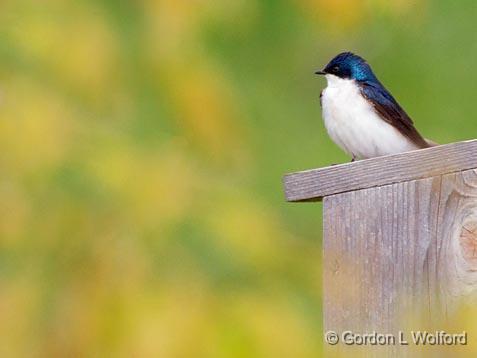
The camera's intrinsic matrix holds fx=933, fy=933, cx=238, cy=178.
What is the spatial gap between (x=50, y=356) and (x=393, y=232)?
991 millimetres

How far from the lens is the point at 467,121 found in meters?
3.44

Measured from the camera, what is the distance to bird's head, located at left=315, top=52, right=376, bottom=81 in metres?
2.63

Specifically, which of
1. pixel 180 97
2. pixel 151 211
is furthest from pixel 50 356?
pixel 180 97

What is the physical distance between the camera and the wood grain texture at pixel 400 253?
5.35 ft

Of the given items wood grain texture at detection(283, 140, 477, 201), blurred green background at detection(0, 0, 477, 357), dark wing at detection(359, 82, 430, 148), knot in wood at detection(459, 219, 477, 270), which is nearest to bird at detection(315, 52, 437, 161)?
dark wing at detection(359, 82, 430, 148)

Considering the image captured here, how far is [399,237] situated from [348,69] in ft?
3.38

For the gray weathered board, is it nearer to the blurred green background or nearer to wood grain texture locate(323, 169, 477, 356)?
wood grain texture locate(323, 169, 477, 356)

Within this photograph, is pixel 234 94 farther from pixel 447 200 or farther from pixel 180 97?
pixel 447 200

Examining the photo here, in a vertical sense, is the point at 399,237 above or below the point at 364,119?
below

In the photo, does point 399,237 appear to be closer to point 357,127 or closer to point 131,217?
point 357,127

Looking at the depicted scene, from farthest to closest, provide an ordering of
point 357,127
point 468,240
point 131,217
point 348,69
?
point 348,69
point 357,127
point 468,240
point 131,217

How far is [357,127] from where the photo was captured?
2.43m

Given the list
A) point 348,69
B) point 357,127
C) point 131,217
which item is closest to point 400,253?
point 357,127

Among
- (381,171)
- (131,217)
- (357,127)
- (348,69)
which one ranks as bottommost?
(131,217)
